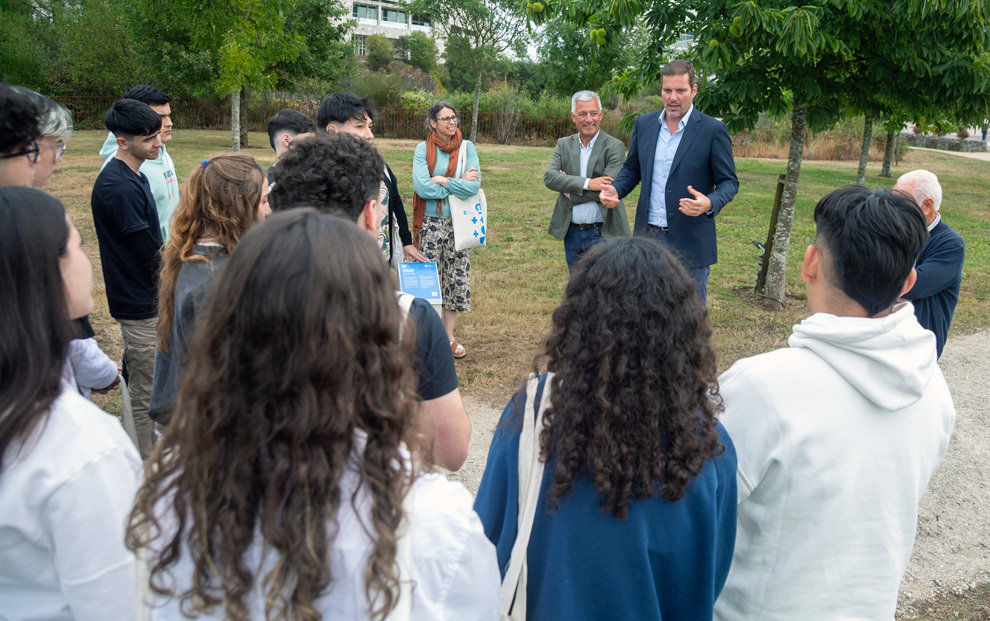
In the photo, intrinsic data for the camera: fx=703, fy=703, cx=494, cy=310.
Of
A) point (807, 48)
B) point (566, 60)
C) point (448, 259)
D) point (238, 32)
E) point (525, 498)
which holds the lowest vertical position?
point (448, 259)

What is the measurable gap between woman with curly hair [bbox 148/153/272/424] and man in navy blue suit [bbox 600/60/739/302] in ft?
9.85

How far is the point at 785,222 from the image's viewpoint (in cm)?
719

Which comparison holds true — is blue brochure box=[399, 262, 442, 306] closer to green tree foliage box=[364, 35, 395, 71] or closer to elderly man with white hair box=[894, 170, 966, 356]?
elderly man with white hair box=[894, 170, 966, 356]

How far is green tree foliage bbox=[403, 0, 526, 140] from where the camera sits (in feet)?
105

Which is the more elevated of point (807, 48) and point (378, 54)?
point (378, 54)

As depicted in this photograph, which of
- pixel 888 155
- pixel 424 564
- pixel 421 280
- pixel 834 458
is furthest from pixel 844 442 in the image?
pixel 888 155

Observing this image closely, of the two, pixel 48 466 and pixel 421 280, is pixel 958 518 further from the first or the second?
pixel 48 466

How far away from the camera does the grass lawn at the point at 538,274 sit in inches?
223

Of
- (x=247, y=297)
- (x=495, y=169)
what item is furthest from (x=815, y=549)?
(x=495, y=169)

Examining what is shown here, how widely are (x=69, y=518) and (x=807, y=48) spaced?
5705mm

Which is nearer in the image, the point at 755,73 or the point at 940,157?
the point at 755,73

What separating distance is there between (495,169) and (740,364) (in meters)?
18.4

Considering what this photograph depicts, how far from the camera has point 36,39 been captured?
32.2m

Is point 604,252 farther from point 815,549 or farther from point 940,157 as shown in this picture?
point 940,157
